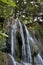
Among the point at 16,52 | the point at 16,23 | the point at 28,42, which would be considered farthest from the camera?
the point at 16,23

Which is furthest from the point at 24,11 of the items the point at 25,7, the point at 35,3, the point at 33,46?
the point at 33,46

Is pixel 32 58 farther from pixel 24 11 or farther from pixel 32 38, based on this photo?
pixel 24 11

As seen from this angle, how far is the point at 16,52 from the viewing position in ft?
22.4

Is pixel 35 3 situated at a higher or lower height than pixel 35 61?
higher

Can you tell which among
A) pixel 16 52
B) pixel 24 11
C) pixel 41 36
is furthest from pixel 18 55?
pixel 24 11

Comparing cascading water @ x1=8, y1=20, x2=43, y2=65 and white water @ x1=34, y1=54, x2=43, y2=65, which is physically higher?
cascading water @ x1=8, y1=20, x2=43, y2=65

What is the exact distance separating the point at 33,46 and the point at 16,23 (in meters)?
1.17

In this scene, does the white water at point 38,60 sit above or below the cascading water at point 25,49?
below

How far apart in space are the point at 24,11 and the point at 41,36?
2131 millimetres

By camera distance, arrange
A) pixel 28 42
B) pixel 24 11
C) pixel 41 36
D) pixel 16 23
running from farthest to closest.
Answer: pixel 24 11 < pixel 41 36 < pixel 16 23 < pixel 28 42

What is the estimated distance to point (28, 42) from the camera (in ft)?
23.9

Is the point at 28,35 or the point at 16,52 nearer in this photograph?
the point at 16,52

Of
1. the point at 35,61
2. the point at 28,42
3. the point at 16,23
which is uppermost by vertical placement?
the point at 16,23

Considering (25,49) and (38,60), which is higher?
(25,49)
